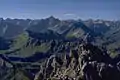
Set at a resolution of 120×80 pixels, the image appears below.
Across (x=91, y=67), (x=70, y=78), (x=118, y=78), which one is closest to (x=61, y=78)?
(x=70, y=78)

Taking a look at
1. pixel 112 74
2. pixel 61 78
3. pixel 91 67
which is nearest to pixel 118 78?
pixel 112 74

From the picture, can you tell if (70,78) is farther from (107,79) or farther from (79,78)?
(107,79)

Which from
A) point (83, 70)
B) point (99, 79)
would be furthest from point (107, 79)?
point (83, 70)

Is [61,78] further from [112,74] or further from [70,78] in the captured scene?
[112,74]

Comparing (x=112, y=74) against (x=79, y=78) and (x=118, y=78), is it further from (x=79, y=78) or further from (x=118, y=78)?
(x=79, y=78)

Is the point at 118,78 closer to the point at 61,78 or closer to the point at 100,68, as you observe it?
the point at 100,68

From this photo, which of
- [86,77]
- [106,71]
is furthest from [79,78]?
[106,71]
